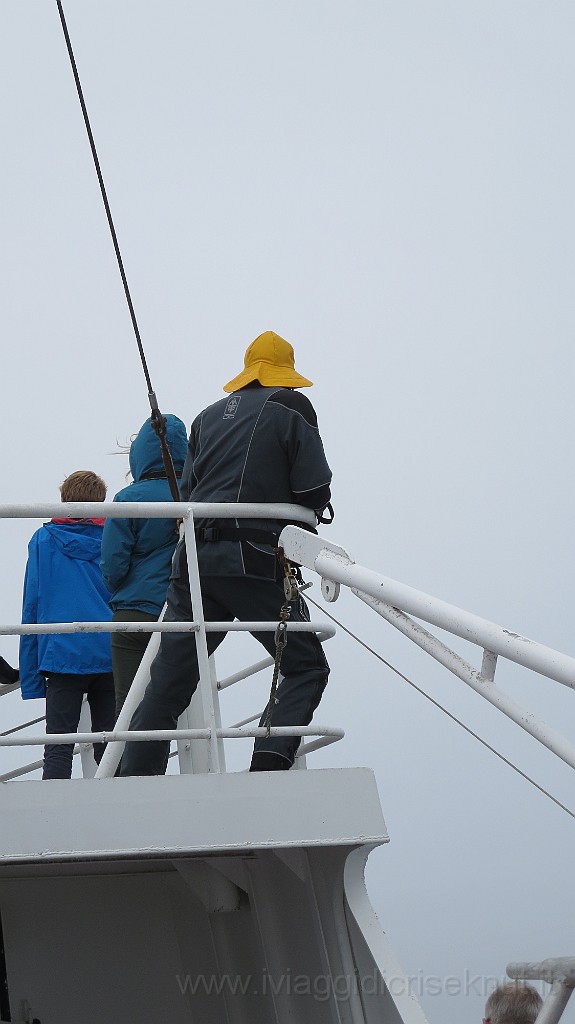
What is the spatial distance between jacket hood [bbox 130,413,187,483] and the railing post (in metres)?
0.99

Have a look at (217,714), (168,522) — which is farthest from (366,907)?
(168,522)

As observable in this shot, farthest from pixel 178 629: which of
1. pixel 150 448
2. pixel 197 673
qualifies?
pixel 150 448

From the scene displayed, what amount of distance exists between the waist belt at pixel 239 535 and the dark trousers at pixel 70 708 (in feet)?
3.82

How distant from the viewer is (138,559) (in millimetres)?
5262

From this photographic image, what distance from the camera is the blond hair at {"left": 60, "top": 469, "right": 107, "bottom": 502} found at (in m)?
5.53

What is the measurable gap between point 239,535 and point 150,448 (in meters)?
0.97

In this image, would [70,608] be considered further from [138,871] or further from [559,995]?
[559,995]

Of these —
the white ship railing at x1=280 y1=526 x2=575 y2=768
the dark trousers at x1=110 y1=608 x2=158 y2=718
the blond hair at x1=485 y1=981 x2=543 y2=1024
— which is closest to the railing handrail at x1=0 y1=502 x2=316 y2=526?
the white ship railing at x1=280 y1=526 x2=575 y2=768

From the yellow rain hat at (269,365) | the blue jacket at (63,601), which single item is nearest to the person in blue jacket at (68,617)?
the blue jacket at (63,601)

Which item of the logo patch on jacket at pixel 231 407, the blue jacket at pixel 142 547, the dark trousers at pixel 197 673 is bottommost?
the dark trousers at pixel 197 673

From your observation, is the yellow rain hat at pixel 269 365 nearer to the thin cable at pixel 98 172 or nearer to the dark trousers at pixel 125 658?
the thin cable at pixel 98 172

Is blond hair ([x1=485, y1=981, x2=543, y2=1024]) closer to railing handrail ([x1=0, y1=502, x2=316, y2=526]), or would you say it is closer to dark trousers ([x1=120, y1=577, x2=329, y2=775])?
dark trousers ([x1=120, y1=577, x2=329, y2=775])

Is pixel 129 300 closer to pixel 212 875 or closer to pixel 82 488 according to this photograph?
pixel 82 488

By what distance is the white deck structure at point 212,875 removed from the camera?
3.94 meters
